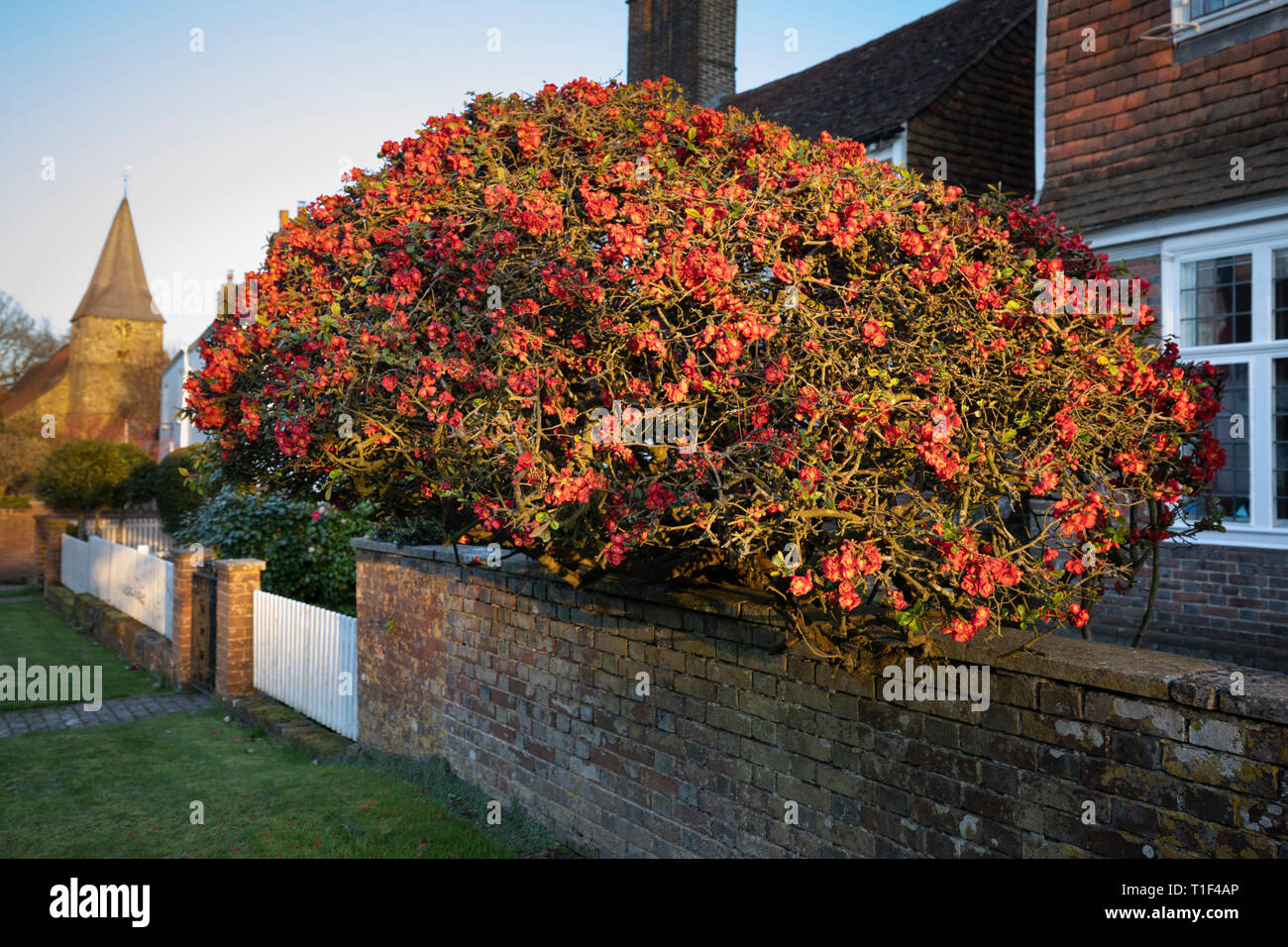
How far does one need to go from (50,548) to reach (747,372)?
20230 millimetres

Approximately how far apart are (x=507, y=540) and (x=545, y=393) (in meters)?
1.38

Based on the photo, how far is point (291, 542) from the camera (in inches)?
515

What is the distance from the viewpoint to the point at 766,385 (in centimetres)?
376

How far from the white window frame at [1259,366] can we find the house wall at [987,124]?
4.32 meters

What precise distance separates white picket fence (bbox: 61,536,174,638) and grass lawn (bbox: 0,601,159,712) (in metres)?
0.70

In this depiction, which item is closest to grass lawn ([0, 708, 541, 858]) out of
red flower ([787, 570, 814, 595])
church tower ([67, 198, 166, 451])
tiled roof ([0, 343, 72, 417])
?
red flower ([787, 570, 814, 595])

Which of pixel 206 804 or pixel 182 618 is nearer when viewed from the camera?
pixel 206 804

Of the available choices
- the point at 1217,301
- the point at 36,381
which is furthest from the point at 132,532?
the point at 36,381

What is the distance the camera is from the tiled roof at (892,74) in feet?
40.3

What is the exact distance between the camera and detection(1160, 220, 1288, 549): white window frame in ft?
25.1

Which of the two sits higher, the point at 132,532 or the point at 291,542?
the point at 291,542

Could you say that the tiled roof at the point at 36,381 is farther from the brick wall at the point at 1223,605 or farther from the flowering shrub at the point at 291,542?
the brick wall at the point at 1223,605

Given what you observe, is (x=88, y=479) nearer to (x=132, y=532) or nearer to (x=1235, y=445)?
(x=132, y=532)

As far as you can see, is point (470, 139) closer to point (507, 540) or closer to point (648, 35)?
point (507, 540)
